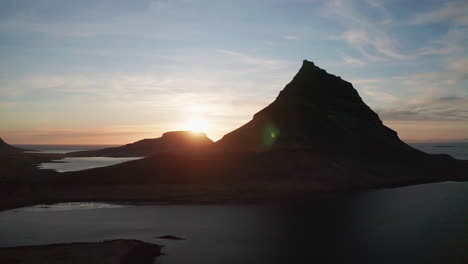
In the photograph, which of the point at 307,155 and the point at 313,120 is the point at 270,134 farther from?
the point at 307,155

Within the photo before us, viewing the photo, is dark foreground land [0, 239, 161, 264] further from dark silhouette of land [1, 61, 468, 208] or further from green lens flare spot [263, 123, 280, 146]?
green lens flare spot [263, 123, 280, 146]

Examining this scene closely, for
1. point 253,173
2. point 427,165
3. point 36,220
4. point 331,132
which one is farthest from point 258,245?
point 427,165

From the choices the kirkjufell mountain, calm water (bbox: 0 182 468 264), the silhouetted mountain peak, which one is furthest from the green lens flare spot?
calm water (bbox: 0 182 468 264)

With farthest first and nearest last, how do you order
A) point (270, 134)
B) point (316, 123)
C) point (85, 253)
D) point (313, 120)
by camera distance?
point (313, 120) < point (270, 134) < point (316, 123) < point (85, 253)

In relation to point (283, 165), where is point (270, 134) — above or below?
above

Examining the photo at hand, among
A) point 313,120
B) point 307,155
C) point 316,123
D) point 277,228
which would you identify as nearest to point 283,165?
point 307,155

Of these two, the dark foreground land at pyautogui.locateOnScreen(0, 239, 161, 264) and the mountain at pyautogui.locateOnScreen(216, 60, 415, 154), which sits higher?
the mountain at pyautogui.locateOnScreen(216, 60, 415, 154)

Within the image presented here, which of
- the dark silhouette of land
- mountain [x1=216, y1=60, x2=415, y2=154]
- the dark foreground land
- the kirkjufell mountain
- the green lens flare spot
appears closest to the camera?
the dark foreground land
